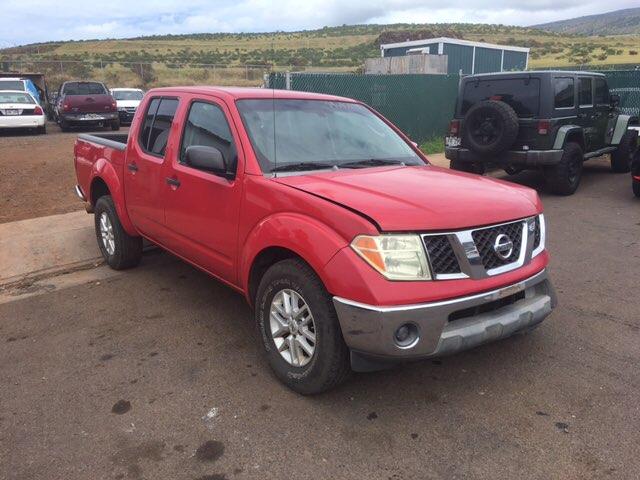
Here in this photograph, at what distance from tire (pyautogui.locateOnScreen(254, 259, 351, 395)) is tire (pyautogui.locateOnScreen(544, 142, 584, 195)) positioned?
670 cm

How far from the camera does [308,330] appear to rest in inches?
126

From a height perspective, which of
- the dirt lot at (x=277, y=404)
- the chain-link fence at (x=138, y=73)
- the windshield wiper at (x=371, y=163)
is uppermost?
the chain-link fence at (x=138, y=73)

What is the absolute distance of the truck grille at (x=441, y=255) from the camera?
2.89 m

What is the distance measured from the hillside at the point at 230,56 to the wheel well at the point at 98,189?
28990 mm

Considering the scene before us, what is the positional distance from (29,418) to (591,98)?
9410mm

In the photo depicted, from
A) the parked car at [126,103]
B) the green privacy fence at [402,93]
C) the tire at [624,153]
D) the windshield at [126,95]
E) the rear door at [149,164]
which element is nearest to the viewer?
the rear door at [149,164]

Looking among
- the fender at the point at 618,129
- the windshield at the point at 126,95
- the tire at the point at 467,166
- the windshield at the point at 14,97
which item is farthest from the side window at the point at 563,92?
the windshield at the point at 126,95

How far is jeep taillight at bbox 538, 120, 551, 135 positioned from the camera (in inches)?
324

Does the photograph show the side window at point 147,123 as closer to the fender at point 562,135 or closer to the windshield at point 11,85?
the fender at point 562,135

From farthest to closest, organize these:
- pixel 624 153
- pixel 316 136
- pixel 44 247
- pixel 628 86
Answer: pixel 628 86, pixel 624 153, pixel 44 247, pixel 316 136

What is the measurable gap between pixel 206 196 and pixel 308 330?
1308mm

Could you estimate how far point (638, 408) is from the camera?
3.09m

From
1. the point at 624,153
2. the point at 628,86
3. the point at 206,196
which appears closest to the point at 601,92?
the point at 624,153

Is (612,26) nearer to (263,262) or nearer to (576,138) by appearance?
(576,138)
